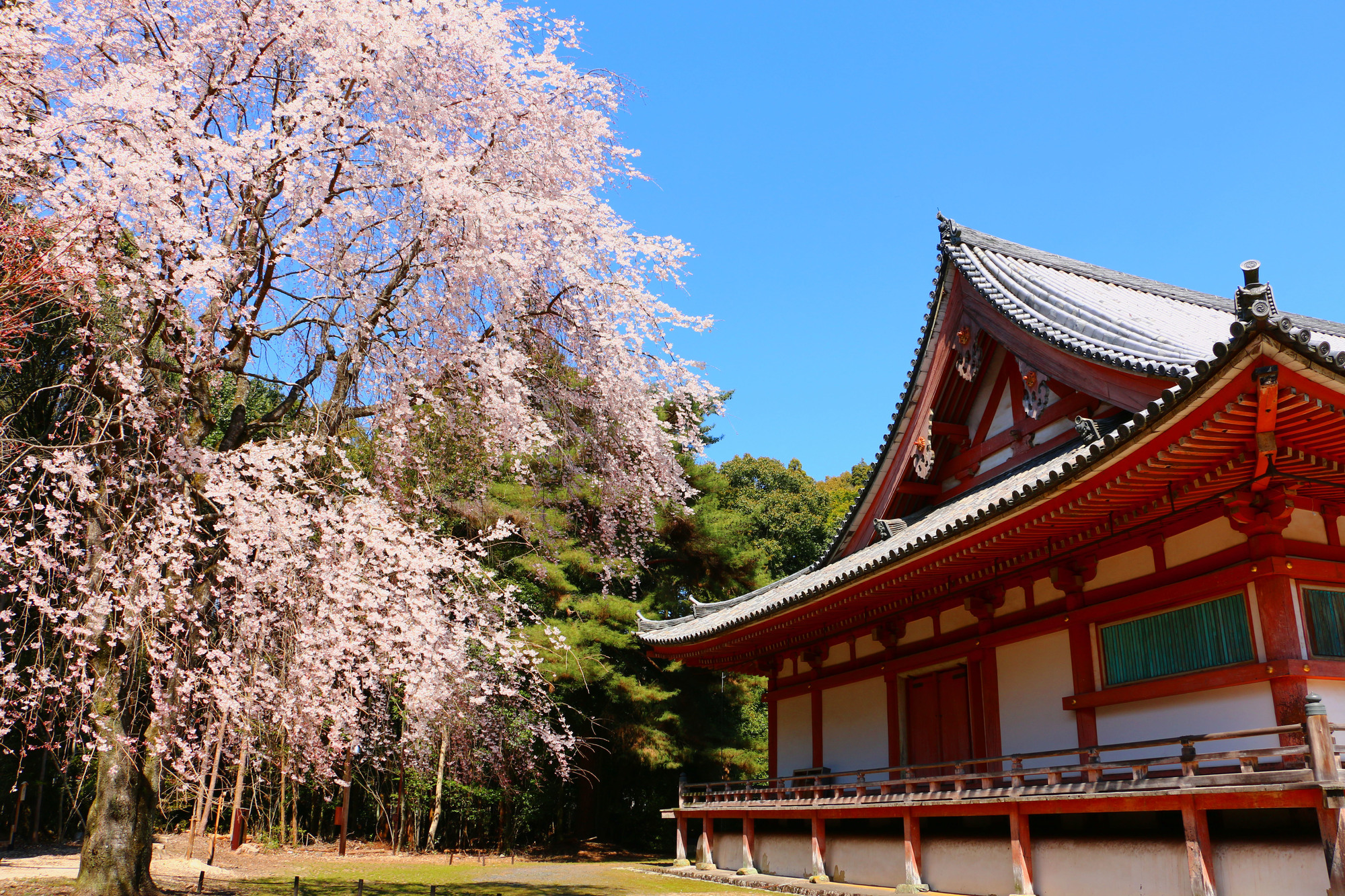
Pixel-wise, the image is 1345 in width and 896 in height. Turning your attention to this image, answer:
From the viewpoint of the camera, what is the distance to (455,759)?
65.1ft

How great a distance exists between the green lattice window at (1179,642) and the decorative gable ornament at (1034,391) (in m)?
2.78

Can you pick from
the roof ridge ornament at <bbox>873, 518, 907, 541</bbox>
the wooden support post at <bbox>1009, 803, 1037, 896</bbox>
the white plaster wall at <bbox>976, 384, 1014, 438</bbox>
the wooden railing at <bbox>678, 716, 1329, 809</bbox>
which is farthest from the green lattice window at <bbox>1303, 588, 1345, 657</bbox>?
the roof ridge ornament at <bbox>873, 518, 907, 541</bbox>

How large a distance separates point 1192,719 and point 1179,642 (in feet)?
2.04

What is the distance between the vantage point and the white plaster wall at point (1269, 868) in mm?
5898

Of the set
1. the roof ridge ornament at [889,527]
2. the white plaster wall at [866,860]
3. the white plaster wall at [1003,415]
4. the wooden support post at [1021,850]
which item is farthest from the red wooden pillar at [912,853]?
the white plaster wall at [1003,415]

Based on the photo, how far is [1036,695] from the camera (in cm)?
904

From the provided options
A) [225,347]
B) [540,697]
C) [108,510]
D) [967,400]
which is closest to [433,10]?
[225,347]

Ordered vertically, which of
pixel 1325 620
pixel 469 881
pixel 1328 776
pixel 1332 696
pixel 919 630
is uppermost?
pixel 919 630

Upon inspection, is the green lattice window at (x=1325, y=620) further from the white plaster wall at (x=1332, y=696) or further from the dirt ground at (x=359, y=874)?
the dirt ground at (x=359, y=874)

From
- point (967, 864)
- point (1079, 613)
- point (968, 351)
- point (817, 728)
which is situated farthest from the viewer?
point (817, 728)

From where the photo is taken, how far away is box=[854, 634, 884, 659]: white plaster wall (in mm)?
12016

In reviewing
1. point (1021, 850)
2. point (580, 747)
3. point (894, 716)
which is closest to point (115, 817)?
point (1021, 850)

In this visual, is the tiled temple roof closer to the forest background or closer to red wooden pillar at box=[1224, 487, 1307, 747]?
red wooden pillar at box=[1224, 487, 1307, 747]

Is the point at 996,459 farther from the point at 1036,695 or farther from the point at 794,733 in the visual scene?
the point at 794,733
